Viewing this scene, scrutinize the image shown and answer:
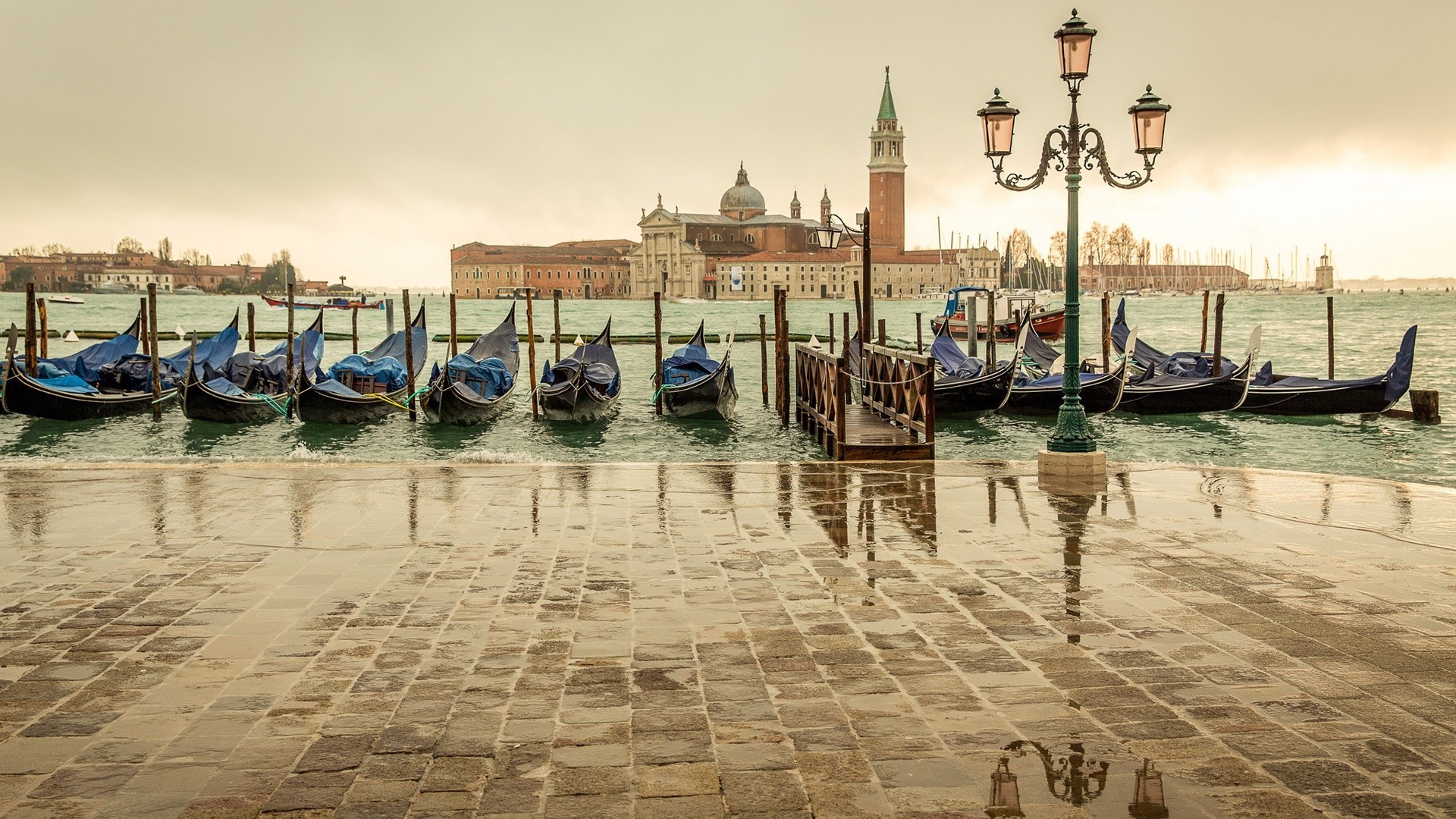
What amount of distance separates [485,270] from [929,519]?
10871 cm

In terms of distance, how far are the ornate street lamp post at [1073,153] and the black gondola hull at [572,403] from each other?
11608 millimetres

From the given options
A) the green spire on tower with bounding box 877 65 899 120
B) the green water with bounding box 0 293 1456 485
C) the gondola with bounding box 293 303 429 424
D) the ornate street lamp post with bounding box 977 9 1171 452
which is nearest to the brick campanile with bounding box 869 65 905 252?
the green spire on tower with bounding box 877 65 899 120

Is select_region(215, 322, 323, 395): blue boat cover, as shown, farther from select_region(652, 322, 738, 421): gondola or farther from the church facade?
the church facade

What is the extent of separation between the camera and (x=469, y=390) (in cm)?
1933

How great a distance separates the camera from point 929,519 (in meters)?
6.35

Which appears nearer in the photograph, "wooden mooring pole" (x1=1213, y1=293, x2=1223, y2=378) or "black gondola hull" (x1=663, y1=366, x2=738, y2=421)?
"wooden mooring pole" (x1=1213, y1=293, x2=1223, y2=378)

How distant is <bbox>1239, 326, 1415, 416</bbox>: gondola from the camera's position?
1753cm

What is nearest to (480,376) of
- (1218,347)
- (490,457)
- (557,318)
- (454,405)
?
(454,405)

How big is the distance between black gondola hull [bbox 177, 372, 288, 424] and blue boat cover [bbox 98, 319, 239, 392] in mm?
600

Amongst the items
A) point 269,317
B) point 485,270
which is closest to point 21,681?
point 269,317

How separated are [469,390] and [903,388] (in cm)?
1010

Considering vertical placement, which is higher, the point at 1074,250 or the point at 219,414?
the point at 1074,250

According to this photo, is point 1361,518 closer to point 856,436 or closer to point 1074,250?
point 1074,250

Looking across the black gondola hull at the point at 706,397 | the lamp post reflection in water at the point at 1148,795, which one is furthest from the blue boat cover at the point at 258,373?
the lamp post reflection in water at the point at 1148,795
